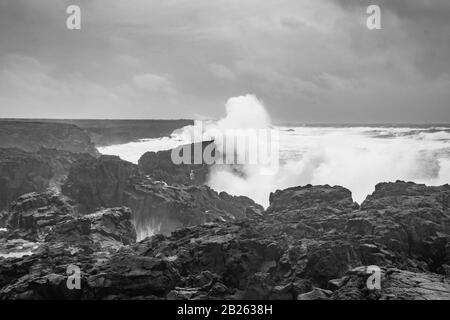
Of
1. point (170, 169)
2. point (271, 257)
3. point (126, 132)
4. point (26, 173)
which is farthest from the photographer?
point (126, 132)

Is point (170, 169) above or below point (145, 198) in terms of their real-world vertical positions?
above

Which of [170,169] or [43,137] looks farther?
[43,137]

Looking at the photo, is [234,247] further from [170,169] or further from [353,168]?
[353,168]

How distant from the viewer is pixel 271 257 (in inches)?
900

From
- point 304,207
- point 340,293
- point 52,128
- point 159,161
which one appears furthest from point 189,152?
point 340,293

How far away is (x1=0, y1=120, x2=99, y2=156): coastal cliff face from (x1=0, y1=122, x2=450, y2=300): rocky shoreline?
3609 cm

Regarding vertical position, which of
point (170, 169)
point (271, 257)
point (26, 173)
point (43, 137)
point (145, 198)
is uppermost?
point (43, 137)

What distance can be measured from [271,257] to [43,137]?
6131 cm

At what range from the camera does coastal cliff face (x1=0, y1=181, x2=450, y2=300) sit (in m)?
19.0

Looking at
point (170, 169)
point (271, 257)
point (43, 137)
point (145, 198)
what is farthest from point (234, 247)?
point (43, 137)

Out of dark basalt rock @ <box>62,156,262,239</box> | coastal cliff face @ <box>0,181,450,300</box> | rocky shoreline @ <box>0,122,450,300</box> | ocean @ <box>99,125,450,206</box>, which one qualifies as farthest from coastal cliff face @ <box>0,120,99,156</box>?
coastal cliff face @ <box>0,181,450,300</box>

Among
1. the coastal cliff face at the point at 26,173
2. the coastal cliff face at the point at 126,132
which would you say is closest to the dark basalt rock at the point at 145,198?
the coastal cliff face at the point at 26,173
